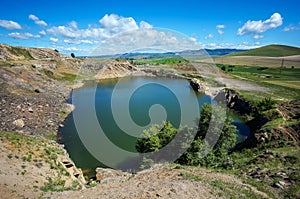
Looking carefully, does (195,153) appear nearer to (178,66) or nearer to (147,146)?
(147,146)

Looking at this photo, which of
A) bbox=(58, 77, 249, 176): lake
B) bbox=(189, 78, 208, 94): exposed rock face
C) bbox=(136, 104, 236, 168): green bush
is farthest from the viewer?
bbox=(189, 78, 208, 94): exposed rock face

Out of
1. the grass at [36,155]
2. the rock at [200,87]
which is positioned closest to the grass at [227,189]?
the grass at [36,155]

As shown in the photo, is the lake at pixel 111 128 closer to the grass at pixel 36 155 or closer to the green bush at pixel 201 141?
the green bush at pixel 201 141

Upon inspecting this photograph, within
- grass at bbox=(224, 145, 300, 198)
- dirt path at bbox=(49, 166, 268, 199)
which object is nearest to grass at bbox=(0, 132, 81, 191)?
dirt path at bbox=(49, 166, 268, 199)

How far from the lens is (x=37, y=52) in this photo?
353 feet

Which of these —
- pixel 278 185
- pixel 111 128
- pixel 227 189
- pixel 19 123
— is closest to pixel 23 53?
pixel 19 123

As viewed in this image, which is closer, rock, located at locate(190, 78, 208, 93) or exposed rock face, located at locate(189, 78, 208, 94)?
exposed rock face, located at locate(189, 78, 208, 94)

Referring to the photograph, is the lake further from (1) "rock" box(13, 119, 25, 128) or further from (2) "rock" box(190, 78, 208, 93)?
(2) "rock" box(190, 78, 208, 93)

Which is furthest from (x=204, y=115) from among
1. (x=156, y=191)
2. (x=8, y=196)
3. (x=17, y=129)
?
(x=17, y=129)

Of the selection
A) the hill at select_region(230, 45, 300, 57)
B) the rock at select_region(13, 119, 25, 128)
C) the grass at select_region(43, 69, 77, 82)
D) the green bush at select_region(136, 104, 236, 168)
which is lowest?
the rock at select_region(13, 119, 25, 128)

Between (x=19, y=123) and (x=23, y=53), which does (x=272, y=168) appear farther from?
(x=23, y=53)

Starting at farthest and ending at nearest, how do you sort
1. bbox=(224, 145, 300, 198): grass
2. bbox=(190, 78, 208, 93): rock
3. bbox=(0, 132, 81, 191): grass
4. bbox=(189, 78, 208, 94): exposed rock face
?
bbox=(190, 78, 208, 93): rock
bbox=(189, 78, 208, 94): exposed rock face
bbox=(0, 132, 81, 191): grass
bbox=(224, 145, 300, 198): grass

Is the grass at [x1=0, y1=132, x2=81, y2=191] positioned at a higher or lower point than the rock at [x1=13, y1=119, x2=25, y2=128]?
higher

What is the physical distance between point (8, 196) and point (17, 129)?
2252cm
